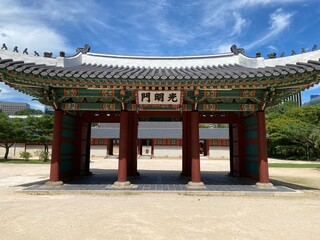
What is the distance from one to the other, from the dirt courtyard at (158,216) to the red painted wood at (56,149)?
1.56 meters

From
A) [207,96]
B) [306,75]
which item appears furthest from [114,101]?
[306,75]

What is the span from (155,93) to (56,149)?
17.7ft

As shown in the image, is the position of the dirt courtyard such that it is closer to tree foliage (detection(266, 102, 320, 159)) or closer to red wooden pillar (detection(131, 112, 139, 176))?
red wooden pillar (detection(131, 112, 139, 176))

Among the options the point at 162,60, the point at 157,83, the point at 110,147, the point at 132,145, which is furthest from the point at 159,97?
the point at 110,147

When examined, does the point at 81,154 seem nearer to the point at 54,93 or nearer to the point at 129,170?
the point at 129,170

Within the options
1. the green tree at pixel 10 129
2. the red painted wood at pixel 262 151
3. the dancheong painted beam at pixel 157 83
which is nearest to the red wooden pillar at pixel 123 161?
the dancheong painted beam at pixel 157 83

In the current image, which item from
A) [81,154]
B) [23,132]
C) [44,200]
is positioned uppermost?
[23,132]

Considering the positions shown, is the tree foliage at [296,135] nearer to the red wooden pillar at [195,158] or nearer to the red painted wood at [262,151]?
the red painted wood at [262,151]

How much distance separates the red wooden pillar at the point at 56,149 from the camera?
436 inches

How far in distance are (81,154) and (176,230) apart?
10.6 meters

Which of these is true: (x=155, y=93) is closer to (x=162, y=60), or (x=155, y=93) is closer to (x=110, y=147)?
(x=162, y=60)

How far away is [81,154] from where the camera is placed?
48.6ft

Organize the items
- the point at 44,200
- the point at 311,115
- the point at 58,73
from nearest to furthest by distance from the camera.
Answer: the point at 44,200 < the point at 58,73 < the point at 311,115

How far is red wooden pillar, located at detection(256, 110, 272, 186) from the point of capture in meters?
11.1
